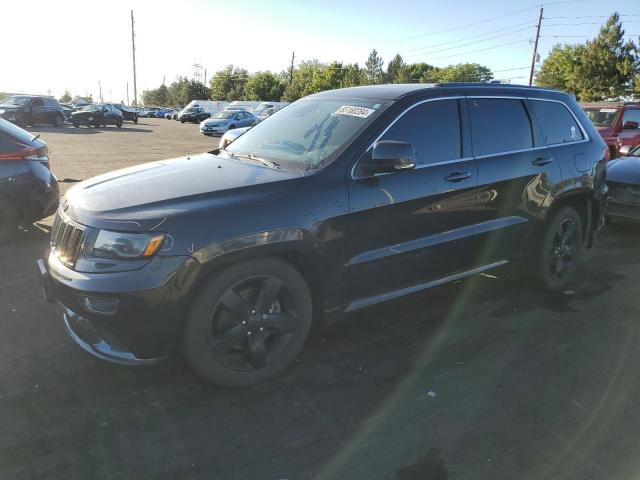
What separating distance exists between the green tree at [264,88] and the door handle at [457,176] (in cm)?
7708

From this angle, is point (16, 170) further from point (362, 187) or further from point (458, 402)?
point (458, 402)

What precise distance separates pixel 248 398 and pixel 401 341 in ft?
4.17

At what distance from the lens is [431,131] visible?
12.3ft

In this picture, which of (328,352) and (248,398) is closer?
(248,398)

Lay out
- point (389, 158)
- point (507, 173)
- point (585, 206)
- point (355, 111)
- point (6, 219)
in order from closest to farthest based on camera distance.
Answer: point (389, 158) < point (355, 111) < point (507, 173) < point (585, 206) < point (6, 219)

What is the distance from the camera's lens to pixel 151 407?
2.92m

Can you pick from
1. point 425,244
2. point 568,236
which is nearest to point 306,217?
point 425,244

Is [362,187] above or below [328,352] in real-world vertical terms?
above

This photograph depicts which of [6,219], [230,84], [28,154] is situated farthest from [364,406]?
[230,84]

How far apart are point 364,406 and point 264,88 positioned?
7973 cm

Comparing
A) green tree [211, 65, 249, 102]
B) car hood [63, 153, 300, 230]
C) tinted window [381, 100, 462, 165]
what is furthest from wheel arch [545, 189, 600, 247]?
green tree [211, 65, 249, 102]

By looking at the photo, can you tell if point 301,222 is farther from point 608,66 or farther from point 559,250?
point 608,66

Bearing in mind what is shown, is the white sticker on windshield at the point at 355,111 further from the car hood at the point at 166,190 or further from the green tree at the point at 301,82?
the green tree at the point at 301,82

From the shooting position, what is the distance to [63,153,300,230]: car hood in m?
2.80
